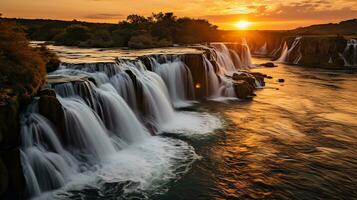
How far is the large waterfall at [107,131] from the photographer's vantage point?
35.8 feet

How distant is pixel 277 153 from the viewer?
1422 centimetres

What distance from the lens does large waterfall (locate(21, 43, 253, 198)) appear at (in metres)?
10.9

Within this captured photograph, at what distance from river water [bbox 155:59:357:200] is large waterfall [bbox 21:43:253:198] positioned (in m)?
1.10

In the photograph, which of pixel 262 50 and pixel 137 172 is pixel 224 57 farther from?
pixel 262 50

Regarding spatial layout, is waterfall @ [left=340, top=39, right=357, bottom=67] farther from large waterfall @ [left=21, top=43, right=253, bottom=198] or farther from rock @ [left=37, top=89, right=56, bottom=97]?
rock @ [left=37, top=89, right=56, bottom=97]

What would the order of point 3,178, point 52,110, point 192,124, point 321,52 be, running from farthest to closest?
1. point 321,52
2. point 192,124
3. point 52,110
4. point 3,178

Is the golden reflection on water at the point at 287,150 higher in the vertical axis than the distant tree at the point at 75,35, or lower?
lower

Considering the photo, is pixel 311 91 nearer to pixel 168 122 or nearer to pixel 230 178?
pixel 168 122

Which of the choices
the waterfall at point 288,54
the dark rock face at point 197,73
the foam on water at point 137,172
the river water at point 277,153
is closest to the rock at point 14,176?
the foam on water at point 137,172

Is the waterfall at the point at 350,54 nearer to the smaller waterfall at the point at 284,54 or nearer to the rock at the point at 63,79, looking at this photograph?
the smaller waterfall at the point at 284,54

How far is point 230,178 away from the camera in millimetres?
11852

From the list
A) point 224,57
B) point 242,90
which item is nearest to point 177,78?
point 242,90

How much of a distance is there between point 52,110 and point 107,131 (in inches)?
126

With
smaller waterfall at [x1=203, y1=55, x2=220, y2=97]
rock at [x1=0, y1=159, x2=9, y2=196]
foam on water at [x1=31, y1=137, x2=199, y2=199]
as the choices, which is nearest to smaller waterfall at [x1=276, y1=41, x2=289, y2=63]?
smaller waterfall at [x1=203, y1=55, x2=220, y2=97]
